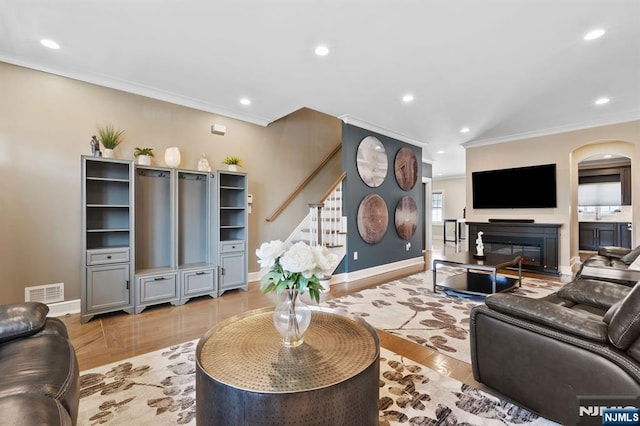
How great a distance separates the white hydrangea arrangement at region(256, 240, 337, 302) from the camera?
4.19 feet

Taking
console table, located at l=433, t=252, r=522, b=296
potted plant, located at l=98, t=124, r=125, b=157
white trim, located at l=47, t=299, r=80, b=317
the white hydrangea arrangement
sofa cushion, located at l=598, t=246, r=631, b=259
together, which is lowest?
white trim, located at l=47, t=299, r=80, b=317

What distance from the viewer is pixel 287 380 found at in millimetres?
1115

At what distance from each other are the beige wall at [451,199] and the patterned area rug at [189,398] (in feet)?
34.9

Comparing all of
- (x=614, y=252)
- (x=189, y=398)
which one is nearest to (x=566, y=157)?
(x=614, y=252)

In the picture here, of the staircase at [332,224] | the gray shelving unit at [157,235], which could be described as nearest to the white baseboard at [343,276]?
the staircase at [332,224]

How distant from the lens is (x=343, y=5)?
7.14ft

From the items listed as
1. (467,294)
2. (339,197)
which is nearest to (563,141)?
(467,294)

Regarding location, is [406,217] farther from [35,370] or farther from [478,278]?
[35,370]

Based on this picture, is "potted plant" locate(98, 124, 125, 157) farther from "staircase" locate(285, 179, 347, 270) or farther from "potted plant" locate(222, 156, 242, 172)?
"staircase" locate(285, 179, 347, 270)

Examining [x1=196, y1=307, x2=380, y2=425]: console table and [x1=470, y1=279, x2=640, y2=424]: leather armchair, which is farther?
[x1=470, y1=279, x2=640, y2=424]: leather armchair

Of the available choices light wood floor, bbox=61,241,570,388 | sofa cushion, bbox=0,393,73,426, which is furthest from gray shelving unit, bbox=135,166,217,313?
sofa cushion, bbox=0,393,73,426

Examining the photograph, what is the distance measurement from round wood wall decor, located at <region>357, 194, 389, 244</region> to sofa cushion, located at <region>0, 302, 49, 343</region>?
4.08 m

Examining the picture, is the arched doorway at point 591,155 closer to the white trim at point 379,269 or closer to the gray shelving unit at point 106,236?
the white trim at point 379,269

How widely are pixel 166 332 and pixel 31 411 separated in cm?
208
